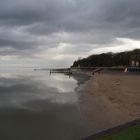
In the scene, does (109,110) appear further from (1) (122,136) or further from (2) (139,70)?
(2) (139,70)

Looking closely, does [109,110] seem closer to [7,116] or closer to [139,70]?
[7,116]

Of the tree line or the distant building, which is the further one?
the tree line

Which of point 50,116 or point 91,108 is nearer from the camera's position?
point 50,116

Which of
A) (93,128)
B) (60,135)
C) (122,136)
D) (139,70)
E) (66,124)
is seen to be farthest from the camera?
(139,70)

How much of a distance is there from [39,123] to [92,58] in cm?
13933

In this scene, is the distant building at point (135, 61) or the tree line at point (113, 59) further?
the tree line at point (113, 59)

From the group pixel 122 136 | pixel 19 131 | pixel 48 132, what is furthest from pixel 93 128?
pixel 122 136

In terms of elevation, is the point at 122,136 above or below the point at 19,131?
above

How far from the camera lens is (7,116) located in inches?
683

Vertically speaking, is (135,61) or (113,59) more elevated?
(113,59)

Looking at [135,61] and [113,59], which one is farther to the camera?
[113,59]

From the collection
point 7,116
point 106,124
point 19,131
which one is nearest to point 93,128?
point 106,124

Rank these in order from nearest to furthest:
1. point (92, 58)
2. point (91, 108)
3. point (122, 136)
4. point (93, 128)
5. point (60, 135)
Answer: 1. point (122, 136)
2. point (60, 135)
3. point (93, 128)
4. point (91, 108)
5. point (92, 58)

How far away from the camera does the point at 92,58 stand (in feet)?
504
